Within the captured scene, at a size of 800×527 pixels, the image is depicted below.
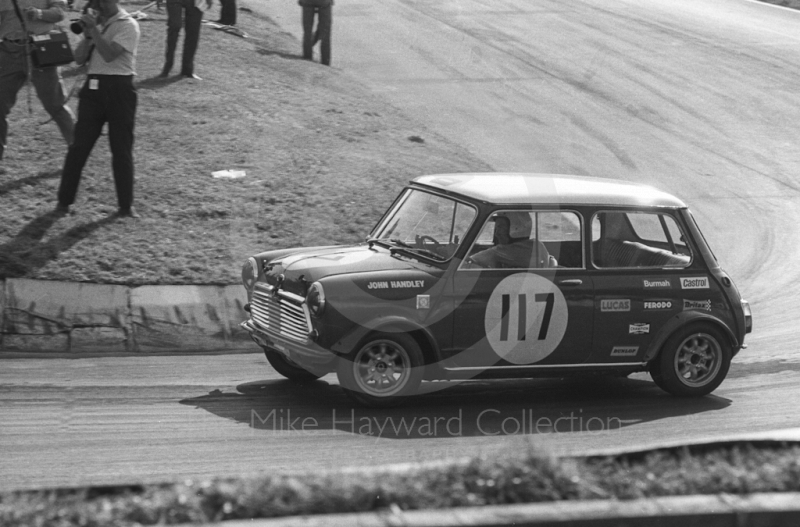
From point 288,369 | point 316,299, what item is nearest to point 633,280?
point 316,299

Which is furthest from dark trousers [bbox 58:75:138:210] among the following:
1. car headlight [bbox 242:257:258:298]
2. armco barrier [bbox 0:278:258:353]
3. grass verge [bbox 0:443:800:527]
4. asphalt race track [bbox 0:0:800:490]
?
grass verge [bbox 0:443:800:527]

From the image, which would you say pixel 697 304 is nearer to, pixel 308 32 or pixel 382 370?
pixel 382 370

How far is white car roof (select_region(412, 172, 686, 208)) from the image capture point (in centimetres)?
772

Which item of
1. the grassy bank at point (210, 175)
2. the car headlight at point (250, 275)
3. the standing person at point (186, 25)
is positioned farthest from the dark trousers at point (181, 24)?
the car headlight at point (250, 275)

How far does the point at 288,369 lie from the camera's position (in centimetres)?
804

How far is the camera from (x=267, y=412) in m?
7.23

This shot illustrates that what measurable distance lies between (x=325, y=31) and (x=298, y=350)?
41.0 feet

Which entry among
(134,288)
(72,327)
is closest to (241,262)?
(134,288)

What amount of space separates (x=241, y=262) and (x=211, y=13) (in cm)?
1181

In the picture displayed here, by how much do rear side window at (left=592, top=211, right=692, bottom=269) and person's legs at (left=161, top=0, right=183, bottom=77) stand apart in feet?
28.7

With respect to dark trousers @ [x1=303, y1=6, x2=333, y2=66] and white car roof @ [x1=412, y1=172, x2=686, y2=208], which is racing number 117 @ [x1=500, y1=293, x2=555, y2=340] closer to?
white car roof @ [x1=412, y1=172, x2=686, y2=208]

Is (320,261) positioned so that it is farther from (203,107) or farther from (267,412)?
(203,107)

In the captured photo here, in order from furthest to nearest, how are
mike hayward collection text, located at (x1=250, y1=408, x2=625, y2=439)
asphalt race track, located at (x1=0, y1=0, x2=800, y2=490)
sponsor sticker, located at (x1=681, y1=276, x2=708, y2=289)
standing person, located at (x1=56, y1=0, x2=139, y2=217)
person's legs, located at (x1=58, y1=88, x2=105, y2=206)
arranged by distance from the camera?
1. person's legs, located at (x1=58, y1=88, x2=105, y2=206)
2. standing person, located at (x1=56, y1=0, x2=139, y2=217)
3. sponsor sticker, located at (x1=681, y1=276, x2=708, y2=289)
4. mike hayward collection text, located at (x1=250, y1=408, x2=625, y2=439)
5. asphalt race track, located at (x1=0, y1=0, x2=800, y2=490)

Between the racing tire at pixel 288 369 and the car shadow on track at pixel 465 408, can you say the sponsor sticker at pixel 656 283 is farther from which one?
the racing tire at pixel 288 369
